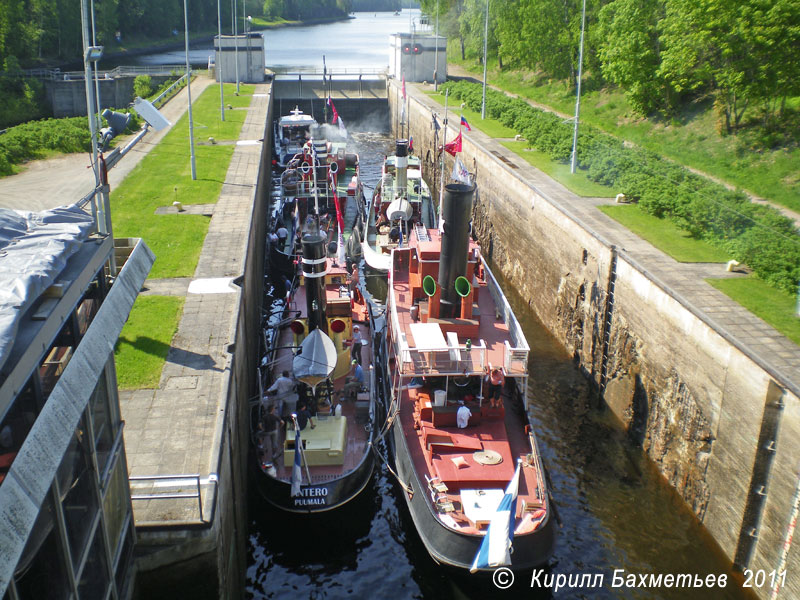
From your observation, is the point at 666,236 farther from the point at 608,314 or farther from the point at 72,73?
the point at 72,73

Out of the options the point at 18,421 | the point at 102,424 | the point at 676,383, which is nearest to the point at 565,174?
the point at 676,383

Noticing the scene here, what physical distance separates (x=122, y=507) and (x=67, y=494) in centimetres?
269

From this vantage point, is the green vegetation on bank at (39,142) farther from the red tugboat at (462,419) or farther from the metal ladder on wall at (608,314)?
the metal ladder on wall at (608,314)

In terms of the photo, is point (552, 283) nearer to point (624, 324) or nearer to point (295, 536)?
point (624, 324)

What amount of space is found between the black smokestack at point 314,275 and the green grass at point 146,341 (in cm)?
400

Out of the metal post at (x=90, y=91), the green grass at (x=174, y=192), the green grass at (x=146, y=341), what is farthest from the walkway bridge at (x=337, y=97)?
the metal post at (x=90, y=91)

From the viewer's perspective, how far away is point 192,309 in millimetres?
22234

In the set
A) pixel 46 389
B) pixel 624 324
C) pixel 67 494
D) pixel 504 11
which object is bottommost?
pixel 624 324

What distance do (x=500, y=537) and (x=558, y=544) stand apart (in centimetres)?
455

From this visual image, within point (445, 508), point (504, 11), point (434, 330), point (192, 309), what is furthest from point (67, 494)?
point (504, 11)

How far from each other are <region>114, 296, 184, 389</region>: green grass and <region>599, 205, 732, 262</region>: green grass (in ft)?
54.1

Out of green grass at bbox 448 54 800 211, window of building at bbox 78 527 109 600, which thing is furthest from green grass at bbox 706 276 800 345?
window of building at bbox 78 527 109 600

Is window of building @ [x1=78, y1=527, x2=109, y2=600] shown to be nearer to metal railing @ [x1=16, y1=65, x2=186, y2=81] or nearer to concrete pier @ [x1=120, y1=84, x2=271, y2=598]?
concrete pier @ [x1=120, y1=84, x2=271, y2=598]

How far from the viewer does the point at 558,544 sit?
61.7ft
